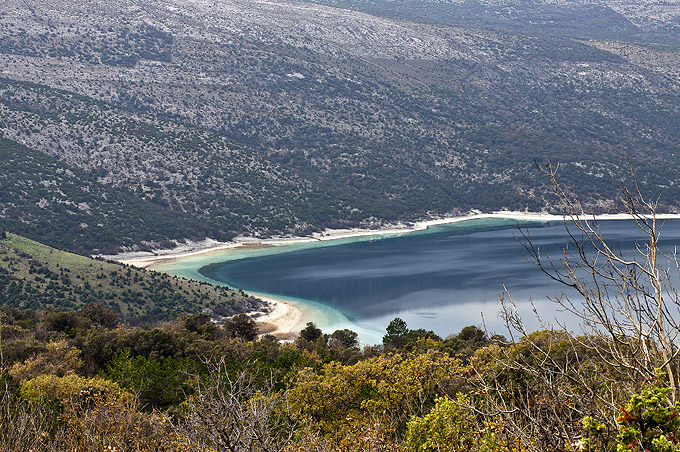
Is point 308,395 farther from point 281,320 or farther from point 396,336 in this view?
point 281,320

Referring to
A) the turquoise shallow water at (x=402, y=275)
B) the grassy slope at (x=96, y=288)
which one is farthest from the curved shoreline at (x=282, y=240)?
the grassy slope at (x=96, y=288)

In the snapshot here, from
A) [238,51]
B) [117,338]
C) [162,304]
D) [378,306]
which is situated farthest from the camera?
[238,51]

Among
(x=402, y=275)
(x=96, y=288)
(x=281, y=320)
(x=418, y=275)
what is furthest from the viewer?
(x=402, y=275)

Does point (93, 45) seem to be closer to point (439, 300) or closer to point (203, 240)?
point (203, 240)

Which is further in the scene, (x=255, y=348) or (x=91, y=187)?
(x=91, y=187)

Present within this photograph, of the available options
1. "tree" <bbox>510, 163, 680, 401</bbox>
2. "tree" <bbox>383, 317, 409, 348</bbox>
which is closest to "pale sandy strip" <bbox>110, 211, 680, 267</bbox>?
"tree" <bbox>383, 317, 409, 348</bbox>

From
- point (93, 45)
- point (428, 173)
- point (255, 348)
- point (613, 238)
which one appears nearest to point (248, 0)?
point (93, 45)

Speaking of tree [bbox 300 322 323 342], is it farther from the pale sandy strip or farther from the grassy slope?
the pale sandy strip

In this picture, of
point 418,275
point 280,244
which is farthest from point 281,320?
point 280,244
